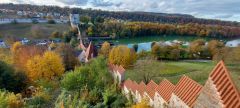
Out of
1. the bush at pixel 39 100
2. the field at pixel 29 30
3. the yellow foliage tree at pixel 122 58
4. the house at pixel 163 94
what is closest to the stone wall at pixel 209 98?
the house at pixel 163 94

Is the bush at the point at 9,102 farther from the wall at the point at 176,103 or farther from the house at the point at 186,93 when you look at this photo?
the house at the point at 186,93

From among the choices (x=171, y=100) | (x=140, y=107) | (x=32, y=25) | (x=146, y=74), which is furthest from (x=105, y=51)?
(x=32, y=25)

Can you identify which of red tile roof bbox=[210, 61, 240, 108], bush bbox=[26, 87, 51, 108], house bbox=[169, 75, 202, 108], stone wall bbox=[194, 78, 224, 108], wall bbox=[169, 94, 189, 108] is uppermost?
red tile roof bbox=[210, 61, 240, 108]

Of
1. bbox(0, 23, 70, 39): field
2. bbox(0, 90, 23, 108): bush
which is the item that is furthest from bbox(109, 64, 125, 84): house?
bbox(0, 23, 70, 39): field

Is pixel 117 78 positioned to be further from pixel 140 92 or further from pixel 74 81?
pixel 140 92

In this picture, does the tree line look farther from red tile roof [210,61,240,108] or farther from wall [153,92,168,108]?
red tile roof [210,61,240,108]
